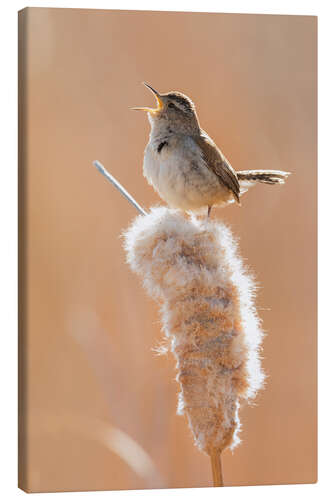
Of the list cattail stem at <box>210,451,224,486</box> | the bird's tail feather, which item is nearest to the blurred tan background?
the bird's tail feather

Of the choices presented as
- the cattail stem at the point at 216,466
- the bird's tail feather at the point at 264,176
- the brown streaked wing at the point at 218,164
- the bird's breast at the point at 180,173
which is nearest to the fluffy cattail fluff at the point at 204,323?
the cattail stem at the point at 216,466

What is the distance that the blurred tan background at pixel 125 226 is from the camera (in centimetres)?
310

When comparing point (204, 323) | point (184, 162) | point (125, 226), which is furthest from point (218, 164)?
point (204, 323)

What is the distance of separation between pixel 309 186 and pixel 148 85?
871 millimetres

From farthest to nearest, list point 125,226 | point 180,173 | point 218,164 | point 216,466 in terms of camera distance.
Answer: point 125,226 → point 218,164 → point 180,173 → point 216,466

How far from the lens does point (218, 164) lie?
317cm

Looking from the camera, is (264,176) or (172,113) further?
(264,176)

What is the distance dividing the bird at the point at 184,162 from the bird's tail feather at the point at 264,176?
0.09 m

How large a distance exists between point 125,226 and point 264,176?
0.65 m

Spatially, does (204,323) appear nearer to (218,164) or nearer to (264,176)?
(218,164)

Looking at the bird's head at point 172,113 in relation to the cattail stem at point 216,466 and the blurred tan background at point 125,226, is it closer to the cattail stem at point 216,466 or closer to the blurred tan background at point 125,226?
the blurred tan background at point 125,226

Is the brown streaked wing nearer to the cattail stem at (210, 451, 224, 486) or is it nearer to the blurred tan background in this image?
the blurred tan background

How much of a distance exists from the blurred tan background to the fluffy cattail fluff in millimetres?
714

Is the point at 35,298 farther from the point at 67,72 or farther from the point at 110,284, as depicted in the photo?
the point at 67,72
